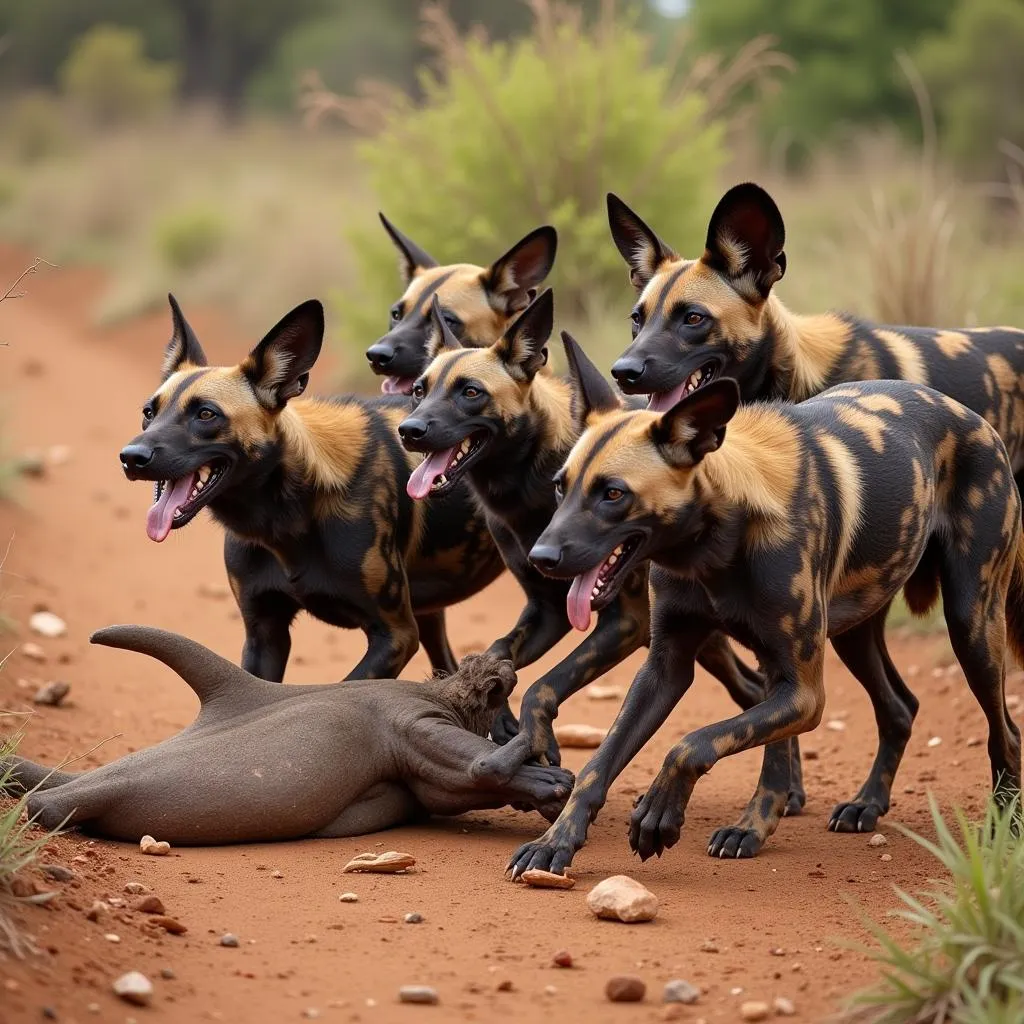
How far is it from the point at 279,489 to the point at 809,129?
18638 mm

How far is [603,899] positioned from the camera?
481cm

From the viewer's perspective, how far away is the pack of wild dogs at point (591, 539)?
524 cm

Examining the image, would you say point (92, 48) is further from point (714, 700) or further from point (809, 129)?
point (714, 700)

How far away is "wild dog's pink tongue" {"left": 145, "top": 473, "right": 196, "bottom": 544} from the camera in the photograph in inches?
239

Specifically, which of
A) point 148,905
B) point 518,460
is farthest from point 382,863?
point 518,460

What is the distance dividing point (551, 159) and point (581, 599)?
8.20 metres

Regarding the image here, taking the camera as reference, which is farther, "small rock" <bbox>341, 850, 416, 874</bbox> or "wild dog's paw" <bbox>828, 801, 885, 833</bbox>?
"wild dog's paw" <bbox>828, 801, 885, 833</bbox>

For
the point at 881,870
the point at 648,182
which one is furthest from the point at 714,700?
the point at 648,182

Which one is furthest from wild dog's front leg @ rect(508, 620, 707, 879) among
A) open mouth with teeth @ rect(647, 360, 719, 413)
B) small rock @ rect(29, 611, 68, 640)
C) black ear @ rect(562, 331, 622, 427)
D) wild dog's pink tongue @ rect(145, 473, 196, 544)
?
small rock @ rect(29, 611, 68, 640)

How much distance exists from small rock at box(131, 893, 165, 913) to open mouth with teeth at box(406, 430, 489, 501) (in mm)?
1960

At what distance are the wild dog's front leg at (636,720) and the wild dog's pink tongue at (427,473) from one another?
43.6 inches

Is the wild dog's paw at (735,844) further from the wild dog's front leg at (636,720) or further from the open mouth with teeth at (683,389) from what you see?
the open mouth with teeth at (683,389)

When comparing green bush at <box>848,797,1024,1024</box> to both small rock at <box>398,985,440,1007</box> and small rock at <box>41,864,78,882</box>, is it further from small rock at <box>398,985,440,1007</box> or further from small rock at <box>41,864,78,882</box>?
small rock at <box>41,864,78,882</box>

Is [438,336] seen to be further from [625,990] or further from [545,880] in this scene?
[625,990]
